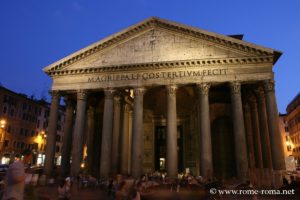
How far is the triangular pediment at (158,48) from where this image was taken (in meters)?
19.0

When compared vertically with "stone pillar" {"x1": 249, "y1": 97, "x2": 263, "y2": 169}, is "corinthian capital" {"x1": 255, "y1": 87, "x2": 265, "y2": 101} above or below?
above

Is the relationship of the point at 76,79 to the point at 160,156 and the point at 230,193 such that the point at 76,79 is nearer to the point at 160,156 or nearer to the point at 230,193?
the point at 160,156

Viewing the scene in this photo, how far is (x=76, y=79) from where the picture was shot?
21844mm

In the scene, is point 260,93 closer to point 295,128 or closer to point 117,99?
point 117,99

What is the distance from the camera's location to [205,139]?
17891mm

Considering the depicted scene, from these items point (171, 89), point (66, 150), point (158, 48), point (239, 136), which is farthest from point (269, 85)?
point (66, 150)

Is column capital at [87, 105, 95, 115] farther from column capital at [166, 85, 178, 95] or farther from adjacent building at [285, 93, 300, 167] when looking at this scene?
adjacent building at [285, 93, 300, 167]

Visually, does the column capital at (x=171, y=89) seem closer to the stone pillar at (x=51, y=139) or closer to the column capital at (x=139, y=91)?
the column capital at (x=139, y=91)

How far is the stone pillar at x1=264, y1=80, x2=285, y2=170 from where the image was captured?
54.8 ft

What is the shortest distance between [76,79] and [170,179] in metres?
11.6

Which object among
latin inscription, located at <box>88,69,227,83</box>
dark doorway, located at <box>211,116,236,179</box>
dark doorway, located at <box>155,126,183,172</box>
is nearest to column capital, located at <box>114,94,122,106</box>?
latin inscription, located at <box>88,69,227,83</box>

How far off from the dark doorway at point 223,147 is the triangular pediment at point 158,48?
28.8ft

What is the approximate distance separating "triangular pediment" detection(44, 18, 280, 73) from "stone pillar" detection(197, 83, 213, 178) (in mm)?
2716

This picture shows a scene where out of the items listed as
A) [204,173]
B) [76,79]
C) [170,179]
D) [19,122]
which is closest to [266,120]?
[204,173]
